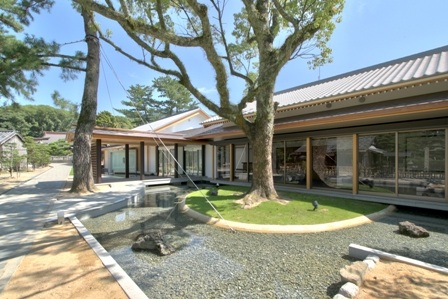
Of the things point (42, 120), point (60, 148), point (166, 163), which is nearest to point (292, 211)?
point (166, 163)

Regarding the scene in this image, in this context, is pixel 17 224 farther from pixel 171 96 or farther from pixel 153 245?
pixel 171 96

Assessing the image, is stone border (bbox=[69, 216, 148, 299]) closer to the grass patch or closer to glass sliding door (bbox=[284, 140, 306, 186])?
the grass patch

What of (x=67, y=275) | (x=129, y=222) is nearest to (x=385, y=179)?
(x=129, y=222)

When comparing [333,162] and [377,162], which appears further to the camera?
[333,162]

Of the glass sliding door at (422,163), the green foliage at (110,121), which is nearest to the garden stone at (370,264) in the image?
the glass sliding door at (422,163)

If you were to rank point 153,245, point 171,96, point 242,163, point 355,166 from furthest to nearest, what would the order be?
point 171,96 → point 242,163 → point 355,166 → point 153,245

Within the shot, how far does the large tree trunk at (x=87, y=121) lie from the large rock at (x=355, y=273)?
10527 millimetres

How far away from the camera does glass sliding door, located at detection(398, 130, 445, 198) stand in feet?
24.6

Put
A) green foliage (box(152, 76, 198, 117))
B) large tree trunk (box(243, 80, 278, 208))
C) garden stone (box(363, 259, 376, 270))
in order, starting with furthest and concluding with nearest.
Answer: green foliage (box(152, 76, 198, 117)) < large tree trunk (box(243, 80, 278, 208)) < garden stone (box(363, 259, 376, 270))

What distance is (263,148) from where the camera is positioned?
7.76m

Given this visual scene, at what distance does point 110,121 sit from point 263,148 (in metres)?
33.1

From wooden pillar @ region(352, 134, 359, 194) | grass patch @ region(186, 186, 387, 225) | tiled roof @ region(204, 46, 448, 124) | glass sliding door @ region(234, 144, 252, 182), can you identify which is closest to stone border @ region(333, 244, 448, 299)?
grass patch @ region(186, 186, 387, 225)

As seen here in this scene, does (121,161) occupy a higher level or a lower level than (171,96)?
lower

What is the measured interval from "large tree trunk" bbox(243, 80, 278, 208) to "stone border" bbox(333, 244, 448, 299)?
3747mm
